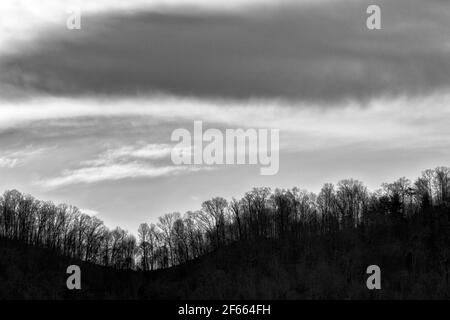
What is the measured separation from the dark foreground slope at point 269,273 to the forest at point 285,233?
1.31 ft

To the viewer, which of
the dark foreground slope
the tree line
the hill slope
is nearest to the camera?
the hill slope

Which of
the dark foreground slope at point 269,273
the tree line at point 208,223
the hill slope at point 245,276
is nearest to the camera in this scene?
the hill slope at point 245,276

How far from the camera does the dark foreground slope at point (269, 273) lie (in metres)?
71.6

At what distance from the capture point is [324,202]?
138750 millimetres

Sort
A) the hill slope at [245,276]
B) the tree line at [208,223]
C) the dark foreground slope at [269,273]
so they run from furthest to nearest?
the tree line at [208,223]
the dark foreground slope at [269,273]
the hill slope at [245,276]

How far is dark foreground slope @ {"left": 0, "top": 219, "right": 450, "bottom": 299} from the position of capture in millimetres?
71625

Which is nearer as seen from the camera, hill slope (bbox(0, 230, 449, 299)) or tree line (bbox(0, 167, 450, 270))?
hill slope (bbox(0, 230, 449, 299))

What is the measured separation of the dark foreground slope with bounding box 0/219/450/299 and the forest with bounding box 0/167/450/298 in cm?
40

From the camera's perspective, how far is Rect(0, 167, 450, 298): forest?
91250mm

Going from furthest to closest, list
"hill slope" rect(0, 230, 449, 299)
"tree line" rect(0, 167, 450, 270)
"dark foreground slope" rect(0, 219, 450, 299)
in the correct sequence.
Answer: "tree line" rect(0, 167, 450, 270)
"dark foreground slope" rect(0, 219, 450, 299)
"hill slope" rect(0, 230, 449, 299)

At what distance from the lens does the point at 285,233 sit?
121312mm

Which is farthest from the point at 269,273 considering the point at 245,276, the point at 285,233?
the point at 285,233

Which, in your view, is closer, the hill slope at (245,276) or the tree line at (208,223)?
the hill slope at (245,276)

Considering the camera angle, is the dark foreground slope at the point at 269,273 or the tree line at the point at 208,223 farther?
the tree line at the point at 208,223
